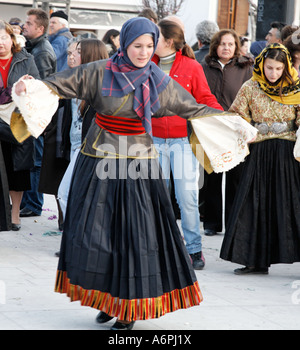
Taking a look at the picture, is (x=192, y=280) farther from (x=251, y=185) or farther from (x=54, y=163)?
(x=54, y=163)

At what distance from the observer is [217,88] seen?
785cm

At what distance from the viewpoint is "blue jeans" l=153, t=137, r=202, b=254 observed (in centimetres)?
626

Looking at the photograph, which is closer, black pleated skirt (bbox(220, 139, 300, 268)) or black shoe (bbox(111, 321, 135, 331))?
black shoe (bbox(111, 321, 135, 331))

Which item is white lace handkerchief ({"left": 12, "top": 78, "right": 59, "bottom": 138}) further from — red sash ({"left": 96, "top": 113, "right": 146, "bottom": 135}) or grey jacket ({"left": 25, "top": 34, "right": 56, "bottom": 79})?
grey jacket ({"left": 25, "top": 34, "right": 56, "bottom": 79})

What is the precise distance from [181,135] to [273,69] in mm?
927

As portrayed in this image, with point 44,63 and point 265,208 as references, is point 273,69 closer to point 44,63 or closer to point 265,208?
point 265,208

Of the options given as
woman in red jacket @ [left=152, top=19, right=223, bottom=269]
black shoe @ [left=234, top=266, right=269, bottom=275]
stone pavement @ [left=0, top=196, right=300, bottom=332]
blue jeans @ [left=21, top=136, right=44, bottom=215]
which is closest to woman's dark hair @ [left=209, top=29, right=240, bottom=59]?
woman in red jacket @ [left=152, top=19, right=223, bottom=269]

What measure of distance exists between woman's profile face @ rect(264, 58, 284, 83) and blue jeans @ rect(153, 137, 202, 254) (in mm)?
859

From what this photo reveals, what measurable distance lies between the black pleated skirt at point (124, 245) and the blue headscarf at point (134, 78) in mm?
327

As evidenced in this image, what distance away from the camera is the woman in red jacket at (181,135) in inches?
246

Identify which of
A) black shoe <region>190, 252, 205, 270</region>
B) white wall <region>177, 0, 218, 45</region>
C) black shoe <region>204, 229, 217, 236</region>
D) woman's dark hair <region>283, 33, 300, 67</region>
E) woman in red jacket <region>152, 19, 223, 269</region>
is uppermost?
white wall <region>177, 0, 218, 45</region>

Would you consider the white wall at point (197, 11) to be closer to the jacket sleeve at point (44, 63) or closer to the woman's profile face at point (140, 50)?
the jacket sleeve at point (44, 63)

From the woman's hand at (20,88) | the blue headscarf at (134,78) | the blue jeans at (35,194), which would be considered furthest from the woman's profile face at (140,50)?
the blue jeans at (35,194)
